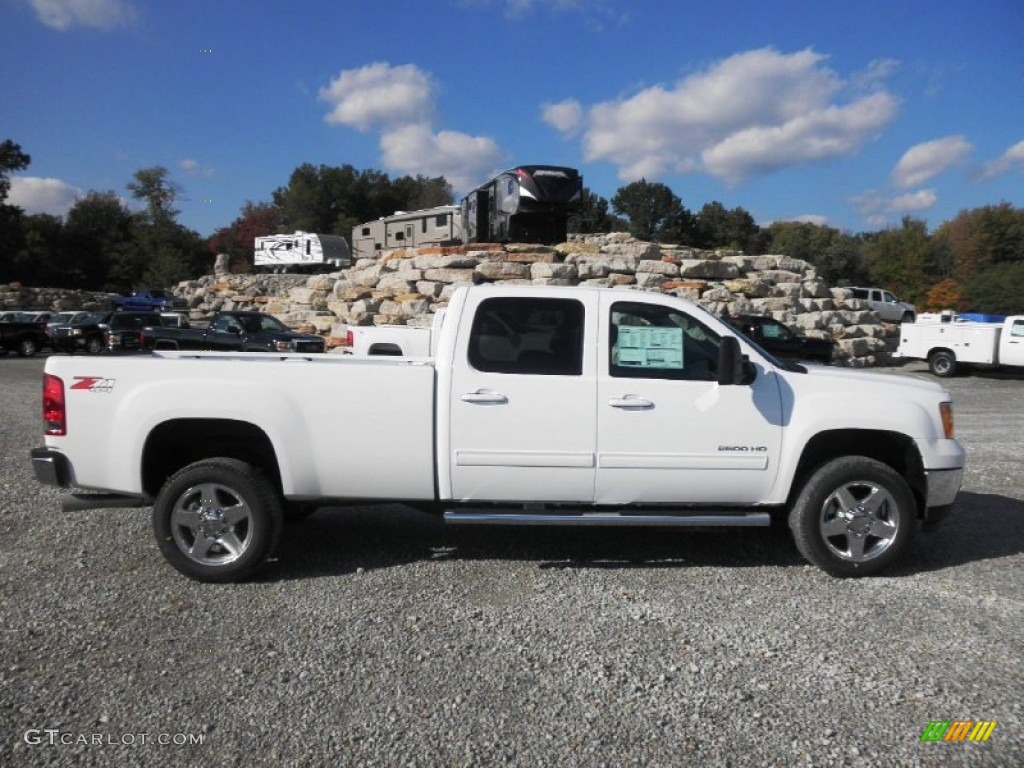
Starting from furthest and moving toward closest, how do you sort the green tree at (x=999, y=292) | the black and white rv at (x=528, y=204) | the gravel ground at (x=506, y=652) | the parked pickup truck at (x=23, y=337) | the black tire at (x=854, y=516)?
the green tree at (x=999, y=292) → the parked pickup truck at (x=23, y=337) → the black and white rv at (x=528, y=204) → the black tire at (x=854, y=516) → the gravel ground at (x=506, y=652)

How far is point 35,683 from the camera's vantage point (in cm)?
365

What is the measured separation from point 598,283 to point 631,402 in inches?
746

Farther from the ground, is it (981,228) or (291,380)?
(981,228)

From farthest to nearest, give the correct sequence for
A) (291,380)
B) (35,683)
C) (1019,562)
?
1. (1019,562)
2. (291,380)
3. (35,683)

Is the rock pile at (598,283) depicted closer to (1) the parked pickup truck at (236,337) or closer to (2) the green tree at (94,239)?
(1) the parked pickup truck at (236,337)

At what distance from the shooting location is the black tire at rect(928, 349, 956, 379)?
73.7 feet

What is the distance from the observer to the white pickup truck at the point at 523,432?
4.88 m

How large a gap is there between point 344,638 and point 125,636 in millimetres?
1160

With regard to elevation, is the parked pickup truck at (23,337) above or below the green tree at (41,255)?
below

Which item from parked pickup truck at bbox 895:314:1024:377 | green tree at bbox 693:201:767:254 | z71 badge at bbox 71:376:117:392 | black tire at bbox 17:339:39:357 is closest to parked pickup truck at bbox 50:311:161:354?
black tire at bbox 17:339:39:357

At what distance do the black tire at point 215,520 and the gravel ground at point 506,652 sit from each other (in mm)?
164

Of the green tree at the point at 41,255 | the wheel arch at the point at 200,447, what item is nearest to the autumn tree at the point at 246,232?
the green tree at the point at 41,255

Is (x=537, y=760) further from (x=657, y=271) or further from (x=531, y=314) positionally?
(x=657, y=271)

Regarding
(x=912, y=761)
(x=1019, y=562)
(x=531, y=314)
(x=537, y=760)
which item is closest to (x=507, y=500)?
(x=531, y=314)
